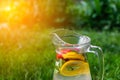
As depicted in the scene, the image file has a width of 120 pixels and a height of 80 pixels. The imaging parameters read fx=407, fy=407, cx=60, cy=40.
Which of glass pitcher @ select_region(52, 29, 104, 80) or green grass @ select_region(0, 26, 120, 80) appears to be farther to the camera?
green grass @ select_region(0, 26, 120, 80)

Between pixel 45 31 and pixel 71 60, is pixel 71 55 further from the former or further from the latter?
pixel 45 31

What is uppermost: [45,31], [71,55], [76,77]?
[71,55]

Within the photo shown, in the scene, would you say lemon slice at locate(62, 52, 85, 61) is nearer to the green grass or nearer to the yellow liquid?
the yellow liquid

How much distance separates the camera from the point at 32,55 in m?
3.26

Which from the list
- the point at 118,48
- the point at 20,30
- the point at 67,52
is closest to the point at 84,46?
the point at 67,52

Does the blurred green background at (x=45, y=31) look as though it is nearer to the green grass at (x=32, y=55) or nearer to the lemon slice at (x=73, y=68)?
the green grass at (x=32, y=55)

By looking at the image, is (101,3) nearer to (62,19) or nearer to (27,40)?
(62,19)

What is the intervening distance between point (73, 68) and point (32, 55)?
1.44m

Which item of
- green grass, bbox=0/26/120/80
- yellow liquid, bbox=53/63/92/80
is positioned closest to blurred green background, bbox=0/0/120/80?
green grass, bbox=0/26/120/80

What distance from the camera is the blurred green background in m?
2.85

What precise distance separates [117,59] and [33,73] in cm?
73

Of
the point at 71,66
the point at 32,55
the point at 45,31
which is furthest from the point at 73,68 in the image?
the point at 45,31

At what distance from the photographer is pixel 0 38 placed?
3.89 m

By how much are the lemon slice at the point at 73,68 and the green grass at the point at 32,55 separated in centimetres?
79
